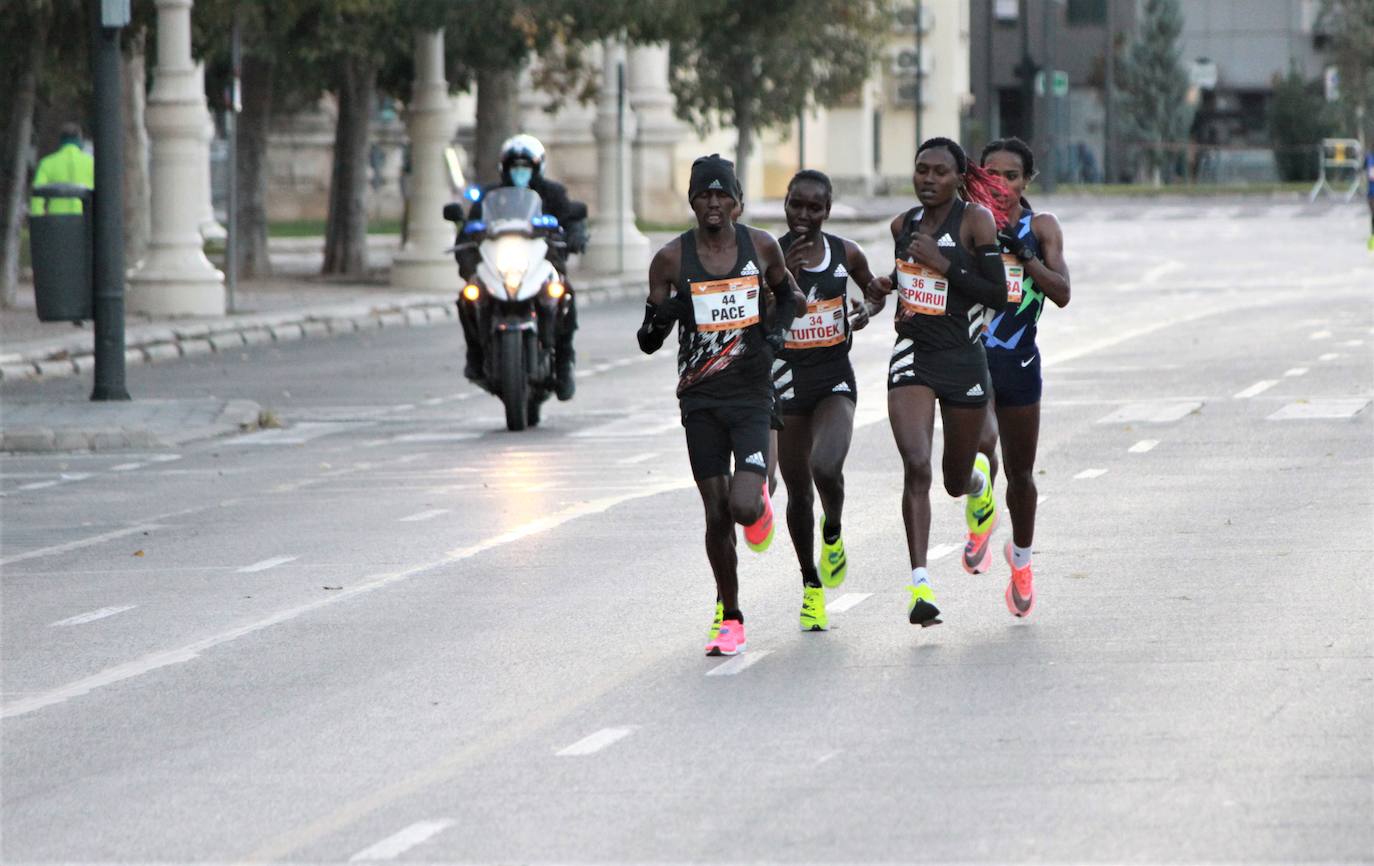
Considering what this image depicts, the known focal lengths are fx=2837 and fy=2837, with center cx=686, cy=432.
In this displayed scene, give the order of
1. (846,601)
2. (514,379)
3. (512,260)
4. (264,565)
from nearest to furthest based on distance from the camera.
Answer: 1. (846,601)
2. (264,565)
3. (514,379)
4. (512,260)

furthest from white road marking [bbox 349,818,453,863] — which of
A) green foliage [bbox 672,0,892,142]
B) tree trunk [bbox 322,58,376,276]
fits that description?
green foliage [bbox 672,0,892,142]

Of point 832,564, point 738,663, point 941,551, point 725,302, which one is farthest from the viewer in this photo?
point 941,551

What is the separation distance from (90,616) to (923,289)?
343 centimetres

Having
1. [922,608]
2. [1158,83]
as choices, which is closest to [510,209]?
[922,608]

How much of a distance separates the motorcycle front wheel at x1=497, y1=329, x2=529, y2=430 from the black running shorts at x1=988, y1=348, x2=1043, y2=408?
318 inches

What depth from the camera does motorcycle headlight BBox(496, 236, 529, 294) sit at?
60.8ft

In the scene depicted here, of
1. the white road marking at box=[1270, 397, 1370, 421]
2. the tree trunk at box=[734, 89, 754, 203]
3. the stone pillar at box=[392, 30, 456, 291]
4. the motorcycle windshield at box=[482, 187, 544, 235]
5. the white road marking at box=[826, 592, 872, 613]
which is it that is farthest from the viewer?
the tree trunk at box=[734, 89, 754, 203]

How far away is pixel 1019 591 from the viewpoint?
9977 mm

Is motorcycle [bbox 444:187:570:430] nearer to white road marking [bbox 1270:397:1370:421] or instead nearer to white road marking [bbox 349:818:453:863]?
white road marking [bbox 1270:397:1370:421]

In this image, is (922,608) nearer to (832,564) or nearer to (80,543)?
(832,564)

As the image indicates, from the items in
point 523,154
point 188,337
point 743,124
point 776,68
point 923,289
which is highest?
point 776,68

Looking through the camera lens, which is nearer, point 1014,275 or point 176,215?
point 1014,275

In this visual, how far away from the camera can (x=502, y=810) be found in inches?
278

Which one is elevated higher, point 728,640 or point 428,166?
point 428,166
